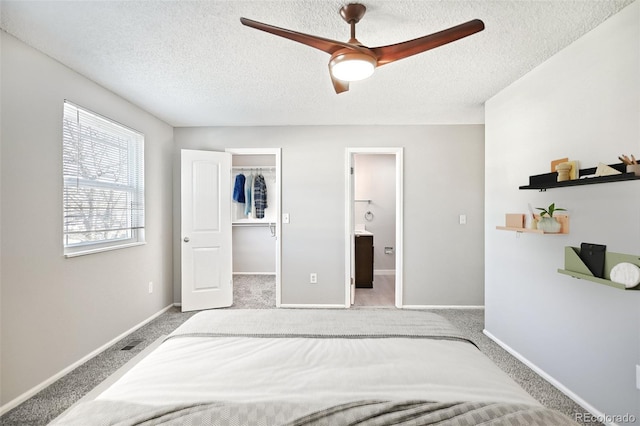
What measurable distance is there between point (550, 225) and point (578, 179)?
37 centimetres

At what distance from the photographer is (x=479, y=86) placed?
2.50m

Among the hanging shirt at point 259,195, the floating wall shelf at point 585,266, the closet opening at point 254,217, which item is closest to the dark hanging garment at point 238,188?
the closet opening at point 254,217

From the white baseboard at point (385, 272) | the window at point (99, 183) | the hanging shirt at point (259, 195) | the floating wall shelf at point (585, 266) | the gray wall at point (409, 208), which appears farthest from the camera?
the white baseboard at point (385, 272)

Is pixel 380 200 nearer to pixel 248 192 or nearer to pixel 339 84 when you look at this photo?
pixel 248 192

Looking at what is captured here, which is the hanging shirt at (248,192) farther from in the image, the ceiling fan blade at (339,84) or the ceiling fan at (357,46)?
the ceiling fan at (357,46)

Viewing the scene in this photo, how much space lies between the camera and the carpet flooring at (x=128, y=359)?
5.73 feet

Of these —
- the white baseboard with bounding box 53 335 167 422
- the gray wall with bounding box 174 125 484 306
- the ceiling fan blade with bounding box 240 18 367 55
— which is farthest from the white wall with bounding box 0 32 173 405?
the gray wall with bounding box 174 125 484 306

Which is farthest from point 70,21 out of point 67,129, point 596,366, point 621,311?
point 596,366

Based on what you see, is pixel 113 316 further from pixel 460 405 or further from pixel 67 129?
pixel 460 405

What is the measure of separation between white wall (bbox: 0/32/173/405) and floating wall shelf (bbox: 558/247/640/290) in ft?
11.2

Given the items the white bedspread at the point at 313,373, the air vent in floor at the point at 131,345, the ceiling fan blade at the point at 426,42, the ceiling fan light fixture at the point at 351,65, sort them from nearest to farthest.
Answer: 1. the white bedspread at the point at 313,373
2. the ceiling fan blade at the point at 426,42
3. the ceiling fan light fixture at the point at 351,65
4. the air vent in floor at the point at 131,345

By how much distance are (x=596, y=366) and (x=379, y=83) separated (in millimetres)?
2437

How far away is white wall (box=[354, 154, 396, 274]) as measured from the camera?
5.53 m

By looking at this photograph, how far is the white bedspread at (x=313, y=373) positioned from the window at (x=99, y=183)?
1.59 meters
